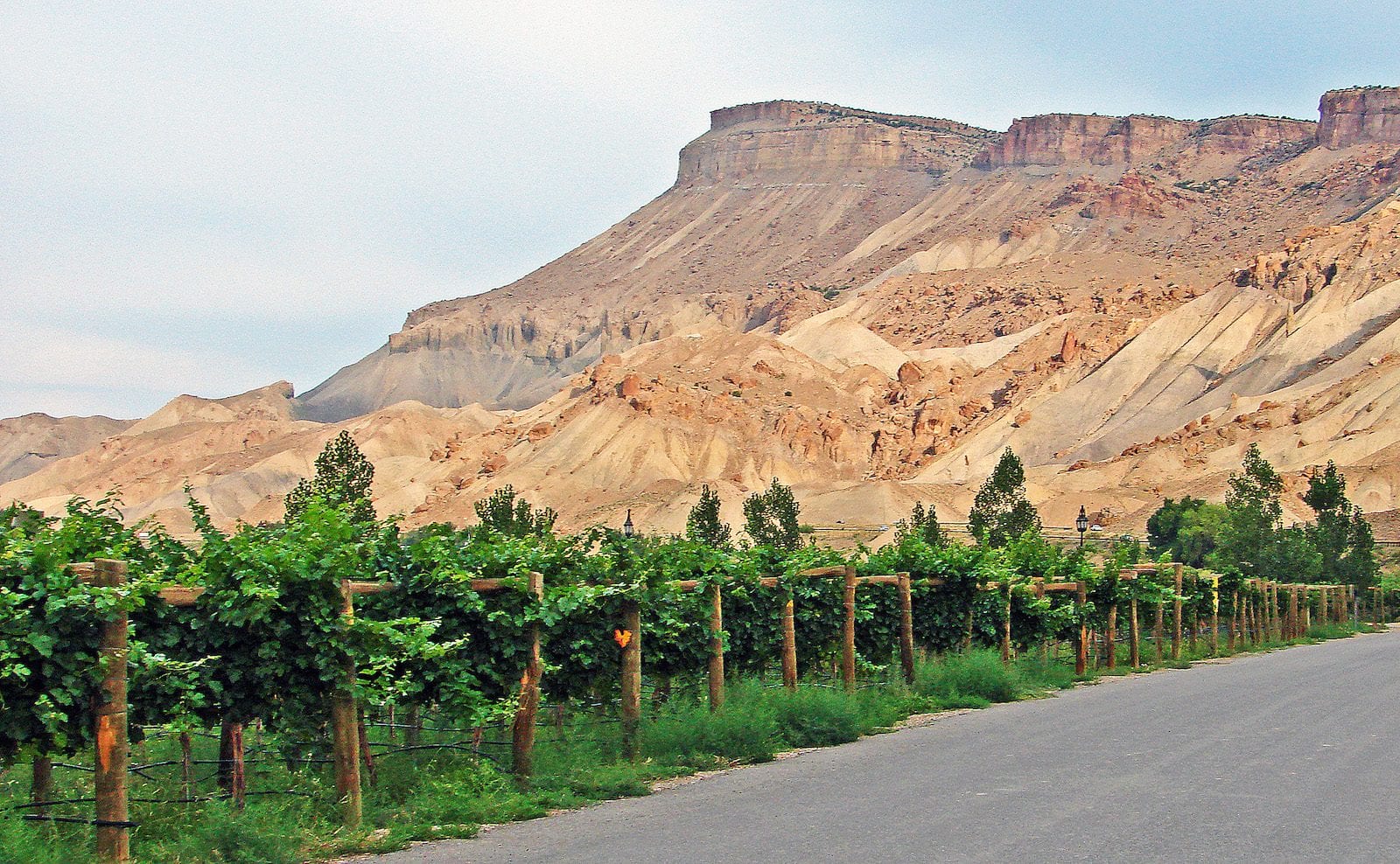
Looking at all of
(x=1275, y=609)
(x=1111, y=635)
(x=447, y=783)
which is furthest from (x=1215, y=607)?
(x=447, y=783)

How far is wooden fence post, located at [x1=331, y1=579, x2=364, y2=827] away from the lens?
33.1 feet

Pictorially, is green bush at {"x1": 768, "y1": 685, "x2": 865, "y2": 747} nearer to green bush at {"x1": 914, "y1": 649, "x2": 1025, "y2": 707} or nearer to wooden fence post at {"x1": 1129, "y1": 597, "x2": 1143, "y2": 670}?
green bush at {"x1": 914, "y1": 649, "x2": 1025, "y2": 707}

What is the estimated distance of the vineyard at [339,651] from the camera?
870 centimetres

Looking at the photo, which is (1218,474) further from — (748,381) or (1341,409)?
(748,381)

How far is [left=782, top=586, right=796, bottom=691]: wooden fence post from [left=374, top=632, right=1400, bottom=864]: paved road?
147 centimetres

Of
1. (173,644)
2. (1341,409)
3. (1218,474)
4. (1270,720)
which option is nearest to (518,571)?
(173,644)

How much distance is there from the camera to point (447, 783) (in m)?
11.2

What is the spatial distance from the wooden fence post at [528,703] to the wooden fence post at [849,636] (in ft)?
22.6

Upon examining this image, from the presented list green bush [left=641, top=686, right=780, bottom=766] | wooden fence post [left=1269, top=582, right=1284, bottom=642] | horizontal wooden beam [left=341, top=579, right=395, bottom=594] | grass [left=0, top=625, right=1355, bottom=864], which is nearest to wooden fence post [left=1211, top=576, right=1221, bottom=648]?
wooden fence post [left=1269, top=582, right=1284, bottom=642]

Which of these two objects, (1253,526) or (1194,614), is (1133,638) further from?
(1253,526)

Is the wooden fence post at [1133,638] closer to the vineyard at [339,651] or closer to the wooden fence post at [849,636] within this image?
the vineyard at [339,651]

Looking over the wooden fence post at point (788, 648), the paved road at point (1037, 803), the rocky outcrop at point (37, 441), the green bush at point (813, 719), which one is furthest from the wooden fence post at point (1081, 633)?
the rocky outcrop at point (37, 441)

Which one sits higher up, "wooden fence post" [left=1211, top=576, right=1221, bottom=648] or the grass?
the grass

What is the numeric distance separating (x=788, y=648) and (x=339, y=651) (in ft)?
26.0
